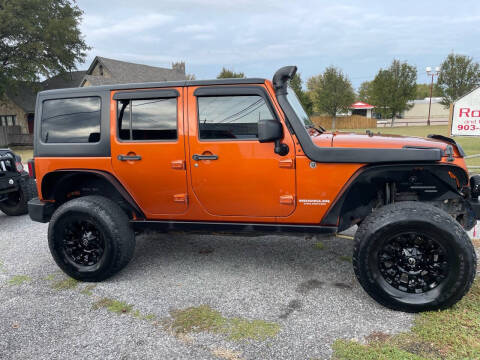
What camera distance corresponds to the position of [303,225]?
10.9 ft

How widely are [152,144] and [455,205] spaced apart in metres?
2.91

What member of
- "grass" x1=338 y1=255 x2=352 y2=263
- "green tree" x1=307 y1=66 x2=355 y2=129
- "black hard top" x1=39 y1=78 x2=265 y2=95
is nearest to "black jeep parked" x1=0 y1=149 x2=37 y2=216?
"black hard top" x1=39 y1=78 x2=265 y2=95

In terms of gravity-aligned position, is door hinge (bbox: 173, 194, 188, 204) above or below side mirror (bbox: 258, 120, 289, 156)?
below

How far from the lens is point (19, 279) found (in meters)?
3.90

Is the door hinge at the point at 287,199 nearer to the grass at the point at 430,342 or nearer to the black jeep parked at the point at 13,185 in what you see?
the grass at the point at 430,342

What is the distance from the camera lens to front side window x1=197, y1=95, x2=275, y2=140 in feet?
10.9

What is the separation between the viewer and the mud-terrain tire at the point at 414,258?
2799 mm

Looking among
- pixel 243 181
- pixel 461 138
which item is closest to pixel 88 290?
pixel 243 181

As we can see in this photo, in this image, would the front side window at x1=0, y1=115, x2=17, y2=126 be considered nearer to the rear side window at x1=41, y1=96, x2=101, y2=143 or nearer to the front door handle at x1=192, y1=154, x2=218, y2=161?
the rear side window at x1=41, y1=96, x2=101, y2=143

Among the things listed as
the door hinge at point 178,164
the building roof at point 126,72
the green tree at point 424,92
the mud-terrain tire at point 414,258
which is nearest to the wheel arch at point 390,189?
the mud-terrain tire at point 414,258

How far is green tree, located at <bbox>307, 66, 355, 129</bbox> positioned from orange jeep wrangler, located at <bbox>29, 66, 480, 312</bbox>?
4122 centimetres

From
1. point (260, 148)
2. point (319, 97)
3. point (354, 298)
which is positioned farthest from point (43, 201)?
point (319, 97)

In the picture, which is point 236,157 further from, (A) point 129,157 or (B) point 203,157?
(A) point 129,157

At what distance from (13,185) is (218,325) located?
492cm
